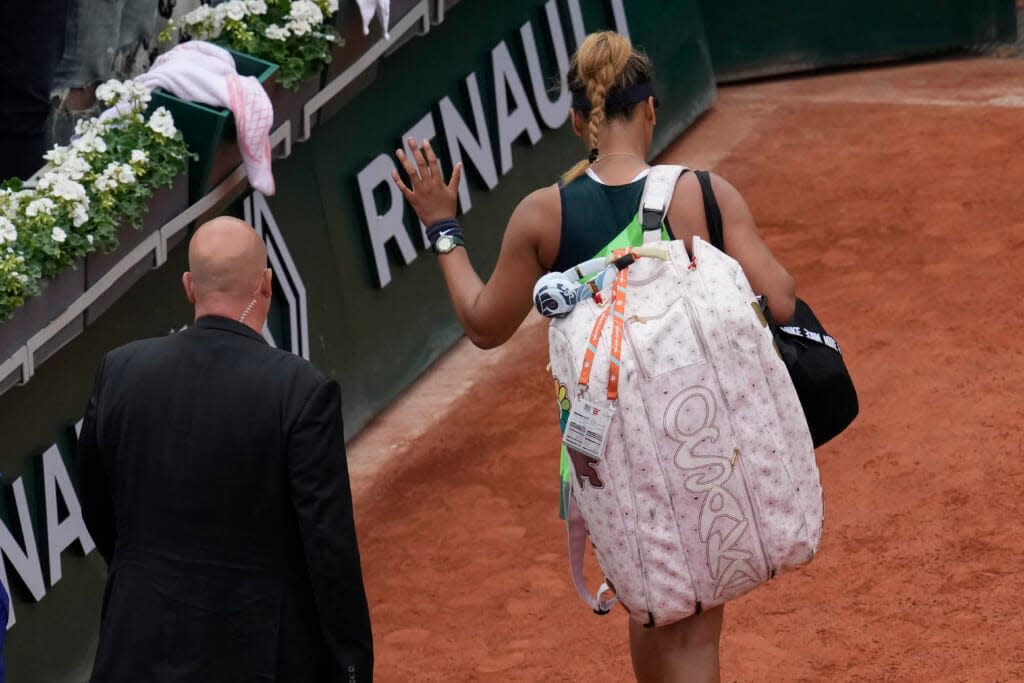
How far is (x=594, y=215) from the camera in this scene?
404 centimetres

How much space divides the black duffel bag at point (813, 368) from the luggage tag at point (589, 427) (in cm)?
48

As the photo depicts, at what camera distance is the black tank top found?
403cm

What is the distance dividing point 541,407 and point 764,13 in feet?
15.4

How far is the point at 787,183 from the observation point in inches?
380

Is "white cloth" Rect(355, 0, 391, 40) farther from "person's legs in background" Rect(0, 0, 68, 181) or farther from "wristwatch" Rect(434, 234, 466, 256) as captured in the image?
"wristwatch" Rect(434, 234, 466, 256)

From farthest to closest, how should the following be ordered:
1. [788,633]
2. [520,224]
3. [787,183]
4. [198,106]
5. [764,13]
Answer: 1. [764,13]
2. [787,183]
3. [198,106]
4. [788,633]
5. [520,224]

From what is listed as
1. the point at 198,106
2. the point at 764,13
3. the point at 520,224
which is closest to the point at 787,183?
the point at 764,13

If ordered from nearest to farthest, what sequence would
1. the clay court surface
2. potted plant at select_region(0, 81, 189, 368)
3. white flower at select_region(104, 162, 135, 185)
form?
potted plant at select_region(0, 81, 189, 368) < the clay court surface < white flower at select_region(104, 162, 135, 185)

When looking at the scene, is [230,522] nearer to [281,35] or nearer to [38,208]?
[38,208]

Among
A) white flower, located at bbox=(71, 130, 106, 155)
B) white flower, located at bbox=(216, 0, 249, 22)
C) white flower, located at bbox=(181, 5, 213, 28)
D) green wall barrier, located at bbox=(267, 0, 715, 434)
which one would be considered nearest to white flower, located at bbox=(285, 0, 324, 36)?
white flower, located at bbox=(216, 0, 249, 22)

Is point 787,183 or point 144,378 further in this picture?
point 787,183

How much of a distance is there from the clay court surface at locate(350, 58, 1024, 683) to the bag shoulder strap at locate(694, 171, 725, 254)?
199 centimetres

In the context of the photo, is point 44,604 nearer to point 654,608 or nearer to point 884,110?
point 654,608

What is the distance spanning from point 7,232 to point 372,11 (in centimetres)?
218
